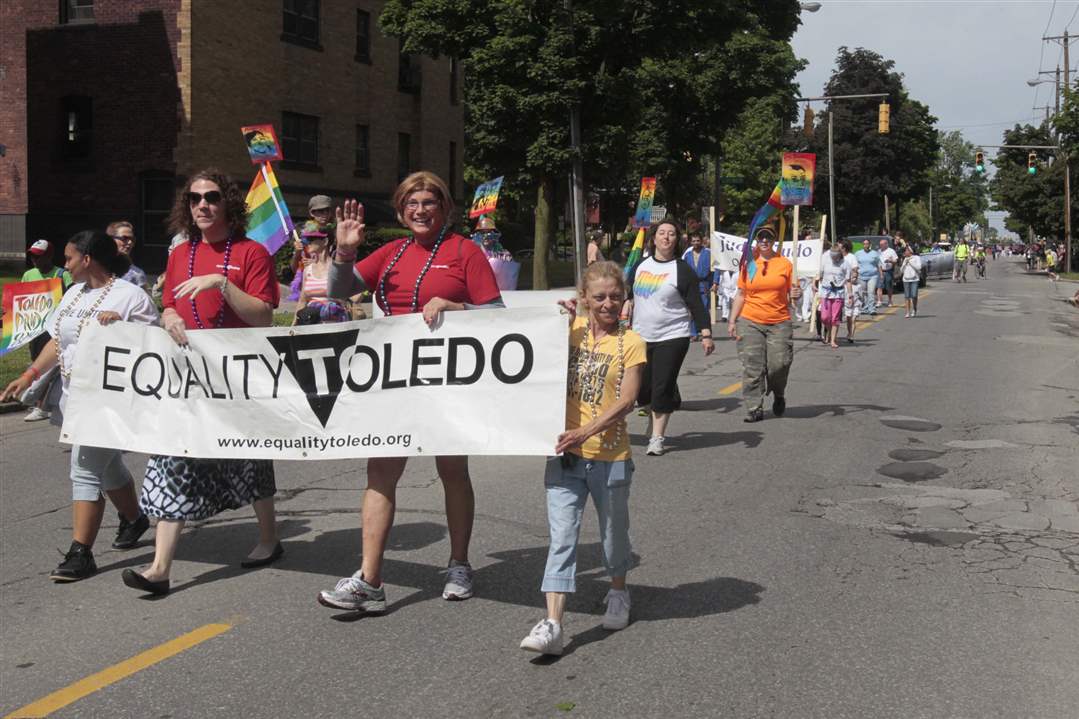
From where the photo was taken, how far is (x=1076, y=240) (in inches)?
2598

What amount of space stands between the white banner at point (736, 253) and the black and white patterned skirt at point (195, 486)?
673 inches

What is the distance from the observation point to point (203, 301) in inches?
229

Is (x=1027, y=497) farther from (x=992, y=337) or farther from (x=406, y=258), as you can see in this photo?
(x=992, y=337)

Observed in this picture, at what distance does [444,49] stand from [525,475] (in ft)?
90.1

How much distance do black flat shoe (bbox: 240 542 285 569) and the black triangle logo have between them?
1097 millimetres

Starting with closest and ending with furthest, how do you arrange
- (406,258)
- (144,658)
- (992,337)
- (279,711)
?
1. (279,711)
2. (144,658)
3. (406,258)
4. (992,337)

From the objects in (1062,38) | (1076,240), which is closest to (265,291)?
(1076,240)

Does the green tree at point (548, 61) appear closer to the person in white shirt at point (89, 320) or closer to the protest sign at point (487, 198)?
the protest sign at point (487, 198)

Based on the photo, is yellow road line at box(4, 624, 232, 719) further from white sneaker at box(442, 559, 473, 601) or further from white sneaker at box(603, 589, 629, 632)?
white sneaker at box(603, 589, 629, 632)

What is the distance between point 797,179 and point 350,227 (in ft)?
46.5

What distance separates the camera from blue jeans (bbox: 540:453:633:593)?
4.93 meters

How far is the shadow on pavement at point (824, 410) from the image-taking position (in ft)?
40.3

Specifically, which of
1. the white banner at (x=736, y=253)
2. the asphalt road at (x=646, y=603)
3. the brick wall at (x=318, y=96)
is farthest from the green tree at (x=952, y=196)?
the asphalt road at (x=646, y=603)

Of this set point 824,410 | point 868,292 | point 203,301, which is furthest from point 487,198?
point 203,301
